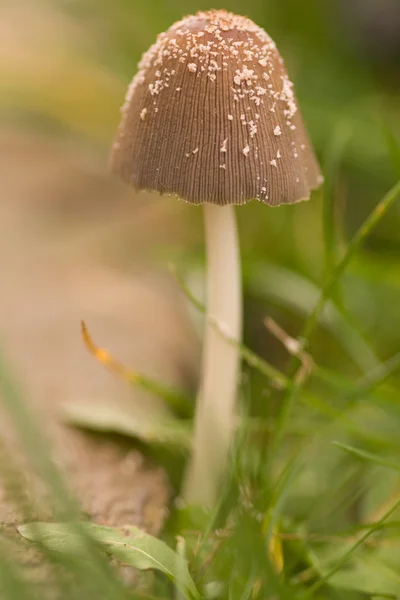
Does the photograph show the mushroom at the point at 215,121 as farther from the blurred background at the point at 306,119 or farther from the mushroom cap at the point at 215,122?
the blurred background at the point at 306,119

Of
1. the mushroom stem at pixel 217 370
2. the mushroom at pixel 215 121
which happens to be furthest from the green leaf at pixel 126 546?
the mushroom at pixel 215 121

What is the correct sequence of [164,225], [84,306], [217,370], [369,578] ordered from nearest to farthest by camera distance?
[369,578] < [217,370] < [84,306] < [164,225]

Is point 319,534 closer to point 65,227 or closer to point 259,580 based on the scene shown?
point 259,580

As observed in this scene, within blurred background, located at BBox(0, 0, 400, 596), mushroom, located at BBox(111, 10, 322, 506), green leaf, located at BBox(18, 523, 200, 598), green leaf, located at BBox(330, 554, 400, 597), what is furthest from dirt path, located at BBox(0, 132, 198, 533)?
mushroom, located at BBox(111, 10, 322, 506)

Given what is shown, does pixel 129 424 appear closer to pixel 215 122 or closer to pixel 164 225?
pixel 215 122

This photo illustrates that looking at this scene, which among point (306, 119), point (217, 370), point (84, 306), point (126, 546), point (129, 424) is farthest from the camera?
point (306, 119)

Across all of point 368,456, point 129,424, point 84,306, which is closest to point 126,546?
point 368,456
